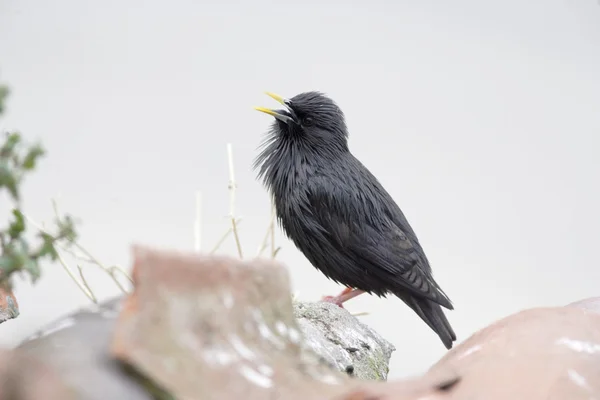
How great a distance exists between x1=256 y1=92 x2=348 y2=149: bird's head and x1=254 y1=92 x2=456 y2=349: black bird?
2 cm

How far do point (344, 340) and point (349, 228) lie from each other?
28.0 inches

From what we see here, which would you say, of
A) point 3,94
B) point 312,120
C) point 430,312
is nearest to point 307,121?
point 312,120

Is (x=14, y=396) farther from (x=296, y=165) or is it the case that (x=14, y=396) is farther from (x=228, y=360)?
(x=296, y=165)

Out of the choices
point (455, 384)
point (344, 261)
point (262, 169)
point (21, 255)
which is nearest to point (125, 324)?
point (21, 255)

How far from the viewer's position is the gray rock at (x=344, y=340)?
7.95 feet

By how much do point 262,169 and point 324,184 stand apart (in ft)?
1.43

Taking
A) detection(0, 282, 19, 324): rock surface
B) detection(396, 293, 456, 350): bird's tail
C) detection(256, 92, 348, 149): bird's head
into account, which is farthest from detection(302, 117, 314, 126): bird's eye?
detection(0, 282, 19, 324): rock surface

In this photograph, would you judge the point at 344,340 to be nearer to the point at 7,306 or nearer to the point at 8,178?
the point at 7,306

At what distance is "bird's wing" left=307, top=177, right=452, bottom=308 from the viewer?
316cm

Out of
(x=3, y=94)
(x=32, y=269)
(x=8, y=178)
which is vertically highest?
(x=3, y=94)

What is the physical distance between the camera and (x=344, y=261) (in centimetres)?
320

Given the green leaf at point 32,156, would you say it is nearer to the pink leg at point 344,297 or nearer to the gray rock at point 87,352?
the gray rock at point 87,352

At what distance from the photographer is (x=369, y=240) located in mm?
3182

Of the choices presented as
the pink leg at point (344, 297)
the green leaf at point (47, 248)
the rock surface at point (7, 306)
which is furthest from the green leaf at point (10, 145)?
the pink leg at point (344, 297)
